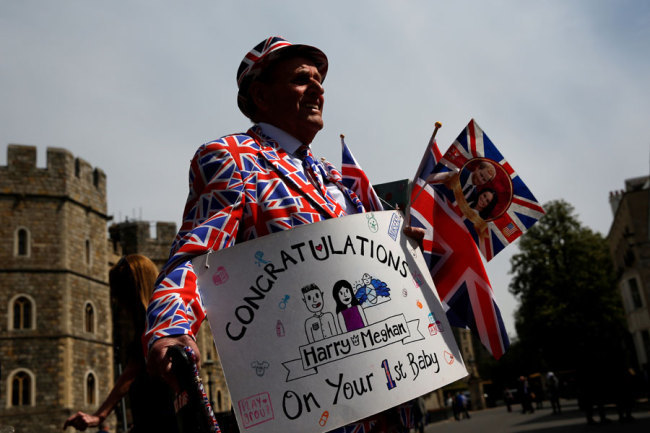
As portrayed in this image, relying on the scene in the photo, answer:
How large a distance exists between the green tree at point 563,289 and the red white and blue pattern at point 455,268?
120 feet

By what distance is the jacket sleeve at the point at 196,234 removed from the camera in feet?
5.51

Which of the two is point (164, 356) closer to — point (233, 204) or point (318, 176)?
point (233, 204)

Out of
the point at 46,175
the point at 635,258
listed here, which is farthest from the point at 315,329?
the point at 635,258

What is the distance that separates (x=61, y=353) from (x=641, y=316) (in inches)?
1190

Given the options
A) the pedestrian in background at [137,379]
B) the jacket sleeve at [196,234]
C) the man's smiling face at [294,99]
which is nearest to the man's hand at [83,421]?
the pedestrian in background at [137,379]

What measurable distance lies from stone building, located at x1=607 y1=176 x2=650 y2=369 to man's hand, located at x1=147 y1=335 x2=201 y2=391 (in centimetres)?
2980

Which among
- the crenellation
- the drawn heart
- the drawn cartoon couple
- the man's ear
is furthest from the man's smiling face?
the crenellation

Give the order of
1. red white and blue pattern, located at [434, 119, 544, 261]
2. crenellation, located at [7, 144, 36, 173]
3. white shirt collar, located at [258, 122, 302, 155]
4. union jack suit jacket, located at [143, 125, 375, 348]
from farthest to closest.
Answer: crenellation, located at [7, 144, 36, 173]
red white and blue pattern, located at [434, 119, 544, 261]
white shirt collar, located at [258, 122, 302, 155]
union jack suit jacket, located at [143, 125, 375, 348]

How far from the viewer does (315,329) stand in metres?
1.82

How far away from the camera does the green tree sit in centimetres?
3697

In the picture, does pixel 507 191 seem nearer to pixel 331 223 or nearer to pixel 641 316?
pixel 331 223

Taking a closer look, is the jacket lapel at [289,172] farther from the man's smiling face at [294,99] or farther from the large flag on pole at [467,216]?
the large flag on pole at [467,216]

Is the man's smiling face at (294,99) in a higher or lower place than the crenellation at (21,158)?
lower

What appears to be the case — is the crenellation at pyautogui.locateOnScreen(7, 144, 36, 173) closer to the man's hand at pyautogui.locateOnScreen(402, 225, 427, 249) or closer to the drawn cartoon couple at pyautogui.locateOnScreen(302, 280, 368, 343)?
the man's hand at pyautogui.locateOnScreen(402, 225, 427, 249)
